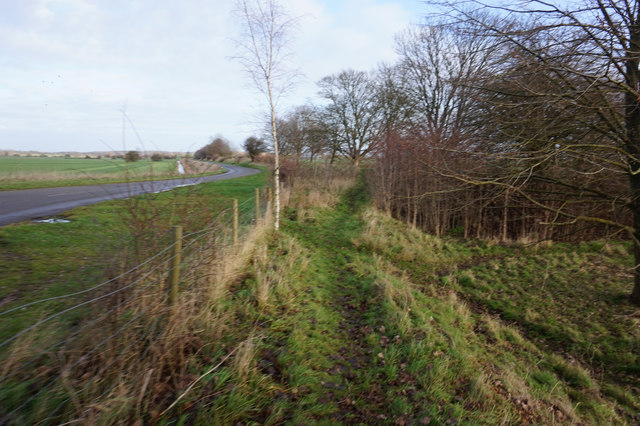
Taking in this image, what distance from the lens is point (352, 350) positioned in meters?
4.46

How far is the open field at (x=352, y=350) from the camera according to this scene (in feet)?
9.20

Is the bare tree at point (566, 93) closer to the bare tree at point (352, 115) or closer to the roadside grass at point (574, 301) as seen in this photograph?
the roadside grass at point (574, 301)

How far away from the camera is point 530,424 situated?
3.41 m

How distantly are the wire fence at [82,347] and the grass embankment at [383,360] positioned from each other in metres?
0.83

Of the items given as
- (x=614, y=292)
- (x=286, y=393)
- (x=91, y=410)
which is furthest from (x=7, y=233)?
(x=614, y=292)

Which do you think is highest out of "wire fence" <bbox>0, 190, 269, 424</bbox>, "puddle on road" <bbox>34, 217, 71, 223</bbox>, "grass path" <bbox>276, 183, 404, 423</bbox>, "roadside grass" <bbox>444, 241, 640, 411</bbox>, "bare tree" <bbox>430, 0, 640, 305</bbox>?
"bare tree" <bbox>430, 0, 640, 305</bbox>

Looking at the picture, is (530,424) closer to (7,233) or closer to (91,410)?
(91,410)

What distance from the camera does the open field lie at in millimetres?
2803

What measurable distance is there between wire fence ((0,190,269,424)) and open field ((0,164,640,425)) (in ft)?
0.07

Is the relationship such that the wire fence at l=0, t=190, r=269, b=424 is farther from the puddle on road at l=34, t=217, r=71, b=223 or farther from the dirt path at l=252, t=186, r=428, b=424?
the puddle on road at l=34, t=217, r=71, b=223

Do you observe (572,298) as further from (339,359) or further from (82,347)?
(82,347)

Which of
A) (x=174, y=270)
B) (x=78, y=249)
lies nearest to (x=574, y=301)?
(x=174, y=270)

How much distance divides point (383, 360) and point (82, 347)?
11.6ft

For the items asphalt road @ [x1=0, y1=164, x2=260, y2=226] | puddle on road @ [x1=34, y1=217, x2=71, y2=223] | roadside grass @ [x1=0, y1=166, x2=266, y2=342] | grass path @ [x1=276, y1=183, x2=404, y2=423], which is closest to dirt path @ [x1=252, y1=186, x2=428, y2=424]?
grass path @ [x1=276, y1=183, x2=404, y2=423]
